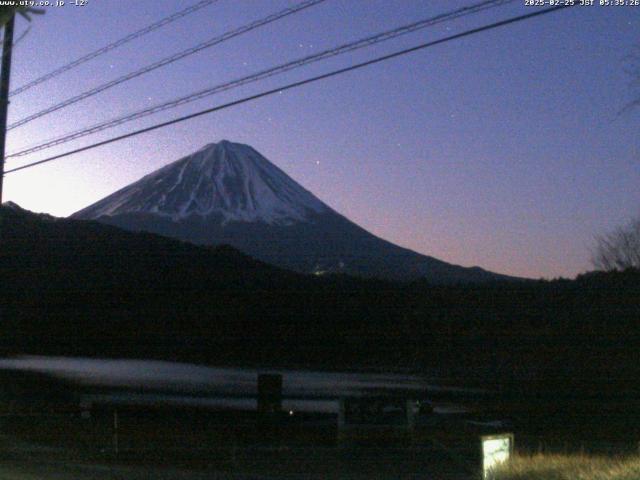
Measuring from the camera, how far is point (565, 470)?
10.3 meters

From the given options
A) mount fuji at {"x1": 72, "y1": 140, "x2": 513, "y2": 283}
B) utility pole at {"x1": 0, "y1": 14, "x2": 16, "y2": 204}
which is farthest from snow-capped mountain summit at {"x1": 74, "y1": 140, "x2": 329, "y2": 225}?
utility pole at {"x1": 0, "y1": 14, "x2": 16, "y2": 204}

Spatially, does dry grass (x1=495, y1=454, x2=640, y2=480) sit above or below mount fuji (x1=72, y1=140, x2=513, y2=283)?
below

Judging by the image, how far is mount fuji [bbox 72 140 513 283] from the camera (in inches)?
3386

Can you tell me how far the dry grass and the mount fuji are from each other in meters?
66.9

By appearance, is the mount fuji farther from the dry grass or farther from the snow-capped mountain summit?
the dry grass

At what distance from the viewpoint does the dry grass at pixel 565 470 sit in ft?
30.4

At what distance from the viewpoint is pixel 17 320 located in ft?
164

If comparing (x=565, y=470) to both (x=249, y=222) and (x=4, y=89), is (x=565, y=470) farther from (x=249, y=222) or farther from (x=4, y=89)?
(x=249, y=222)

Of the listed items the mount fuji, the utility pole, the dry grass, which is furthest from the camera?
the mount fuji

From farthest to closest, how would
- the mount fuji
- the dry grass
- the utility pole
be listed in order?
1. the mount fuji
2. the utility pole
3. the dry grass

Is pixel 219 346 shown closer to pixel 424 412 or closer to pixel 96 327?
pixel 96 327

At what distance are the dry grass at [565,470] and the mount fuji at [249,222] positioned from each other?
6695cm

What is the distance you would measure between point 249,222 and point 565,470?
285 ft

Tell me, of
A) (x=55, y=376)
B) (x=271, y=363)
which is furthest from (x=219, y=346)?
(x=55, y=376)
